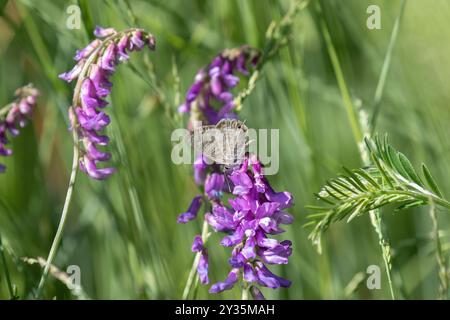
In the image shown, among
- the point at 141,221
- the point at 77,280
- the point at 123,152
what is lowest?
the point at 77,280

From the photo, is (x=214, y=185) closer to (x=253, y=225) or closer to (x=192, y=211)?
(x=192, y=211)

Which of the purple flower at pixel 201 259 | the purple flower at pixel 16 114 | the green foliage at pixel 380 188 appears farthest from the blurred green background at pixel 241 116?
the green foliage at pixel 380 188

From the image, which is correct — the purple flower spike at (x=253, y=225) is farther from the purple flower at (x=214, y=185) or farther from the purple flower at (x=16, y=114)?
the purple flower at (x=16, y=114)

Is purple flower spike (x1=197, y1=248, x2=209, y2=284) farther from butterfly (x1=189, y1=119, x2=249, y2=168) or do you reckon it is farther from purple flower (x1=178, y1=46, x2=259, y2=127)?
purple flower (x1=178, y1=46, x2=259, y2=127)

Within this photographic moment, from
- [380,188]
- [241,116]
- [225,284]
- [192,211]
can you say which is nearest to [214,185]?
[192,211]

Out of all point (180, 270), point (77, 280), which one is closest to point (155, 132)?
point (180, 270)

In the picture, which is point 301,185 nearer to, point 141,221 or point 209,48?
point 209,48

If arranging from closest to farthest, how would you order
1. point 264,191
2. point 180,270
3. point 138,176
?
point 264,191, point 138,176, point 180,270
